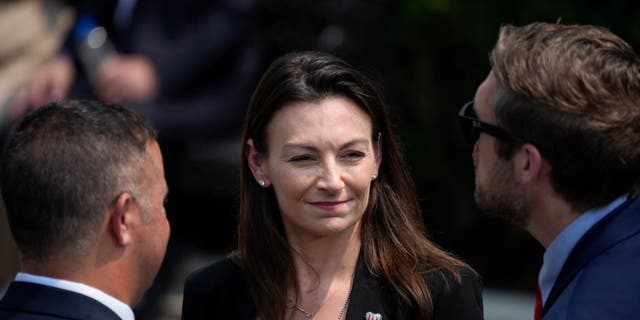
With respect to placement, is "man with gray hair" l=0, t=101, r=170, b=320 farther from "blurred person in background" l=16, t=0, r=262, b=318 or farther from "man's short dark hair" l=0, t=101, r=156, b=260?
"blurred person in background" l=16, t=0, r=262, b=318

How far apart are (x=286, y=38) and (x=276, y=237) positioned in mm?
3270

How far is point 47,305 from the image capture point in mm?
2549

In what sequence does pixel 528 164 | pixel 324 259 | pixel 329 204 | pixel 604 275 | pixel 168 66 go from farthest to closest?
pixel 168 66, pixel 324 259, pixel 329 204, pixel 528 164, pixel 604 275

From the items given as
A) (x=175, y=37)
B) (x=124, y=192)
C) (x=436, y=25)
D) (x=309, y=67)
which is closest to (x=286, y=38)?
(x=436, y=25)

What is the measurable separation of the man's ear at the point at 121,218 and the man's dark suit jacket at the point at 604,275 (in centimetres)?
105

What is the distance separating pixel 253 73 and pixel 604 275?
3.21 metres

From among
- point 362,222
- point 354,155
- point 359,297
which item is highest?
point 354,155

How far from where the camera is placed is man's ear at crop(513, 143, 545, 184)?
9.05ft

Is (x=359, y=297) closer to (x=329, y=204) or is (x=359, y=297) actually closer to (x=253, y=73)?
(x=329, y=204)

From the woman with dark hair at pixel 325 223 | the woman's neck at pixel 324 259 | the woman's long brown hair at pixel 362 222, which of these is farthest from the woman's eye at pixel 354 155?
the woman's neck at pixel 324 259

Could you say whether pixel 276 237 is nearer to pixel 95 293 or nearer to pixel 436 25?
pixel 95 293

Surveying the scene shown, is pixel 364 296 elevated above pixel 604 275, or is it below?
below

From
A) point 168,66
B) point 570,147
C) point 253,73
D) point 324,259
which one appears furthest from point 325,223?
point 253,73

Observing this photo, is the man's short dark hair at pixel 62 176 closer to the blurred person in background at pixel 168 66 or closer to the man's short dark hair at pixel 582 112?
the man's short dark hair at pixel 582 112
